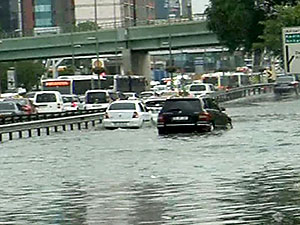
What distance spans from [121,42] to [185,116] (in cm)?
6259

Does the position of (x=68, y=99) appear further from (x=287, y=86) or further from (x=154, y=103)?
(x=287, y=86)

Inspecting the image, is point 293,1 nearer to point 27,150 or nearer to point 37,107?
point 37,107

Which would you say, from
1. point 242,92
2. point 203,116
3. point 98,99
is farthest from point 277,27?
point 203,116

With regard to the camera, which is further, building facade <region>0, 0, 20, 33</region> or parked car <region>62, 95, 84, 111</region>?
building facade <region>0, 0, 20, 33</region>

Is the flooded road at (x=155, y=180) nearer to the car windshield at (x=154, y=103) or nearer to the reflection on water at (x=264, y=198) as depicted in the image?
the reflection on water at (x=264, y=198)

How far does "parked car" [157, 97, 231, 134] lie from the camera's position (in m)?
39.7

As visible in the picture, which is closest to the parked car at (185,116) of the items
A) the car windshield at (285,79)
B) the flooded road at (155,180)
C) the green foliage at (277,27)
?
the flooded road at (155,180)

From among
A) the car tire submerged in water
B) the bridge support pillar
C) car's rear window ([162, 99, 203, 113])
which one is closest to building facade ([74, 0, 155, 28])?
the bridge support pillar

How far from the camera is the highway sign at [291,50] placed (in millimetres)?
23125

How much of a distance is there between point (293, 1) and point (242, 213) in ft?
244

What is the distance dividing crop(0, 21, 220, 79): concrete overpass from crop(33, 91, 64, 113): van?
33.9m

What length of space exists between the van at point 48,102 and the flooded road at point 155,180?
23004mm

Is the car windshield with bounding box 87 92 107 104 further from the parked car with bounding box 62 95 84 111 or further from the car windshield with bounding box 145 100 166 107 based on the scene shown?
the car windshield with bounding box 145 100 166 107

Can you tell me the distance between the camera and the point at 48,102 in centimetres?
6347
